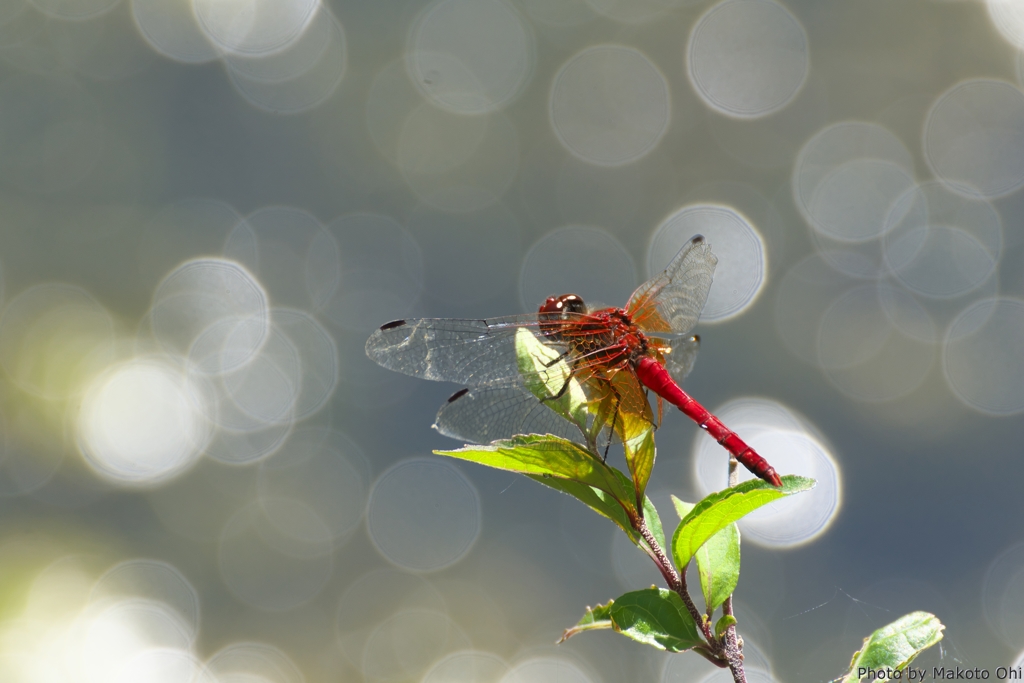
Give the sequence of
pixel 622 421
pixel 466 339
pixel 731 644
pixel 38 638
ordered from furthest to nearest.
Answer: pixel 38 638 → pixel 466 339 → pixel 622 421 → pixel 731 644

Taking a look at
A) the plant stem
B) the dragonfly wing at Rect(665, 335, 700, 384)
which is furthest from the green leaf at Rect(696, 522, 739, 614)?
the dragonfly wing at Rect(665, 335, 700, 384)

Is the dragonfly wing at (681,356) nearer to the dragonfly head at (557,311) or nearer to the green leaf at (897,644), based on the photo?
the dragonfly head at (557,311)

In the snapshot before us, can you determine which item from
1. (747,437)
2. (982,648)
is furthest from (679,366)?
(982,648)

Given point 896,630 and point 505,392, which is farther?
point 505,392

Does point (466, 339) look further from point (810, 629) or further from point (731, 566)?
point (810, 629)

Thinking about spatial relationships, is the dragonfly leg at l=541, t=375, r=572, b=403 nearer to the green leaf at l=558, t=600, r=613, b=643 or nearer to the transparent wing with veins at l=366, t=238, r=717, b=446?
the transparent wing with veins at l=366, t=238, r=717, b=446

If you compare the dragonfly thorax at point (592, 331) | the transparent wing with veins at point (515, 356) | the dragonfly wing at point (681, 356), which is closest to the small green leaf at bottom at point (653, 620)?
the transparent wing with veins at point (515, 356)
